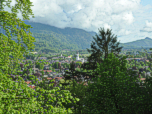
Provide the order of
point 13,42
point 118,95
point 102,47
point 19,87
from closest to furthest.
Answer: point 19,87
point 13,42
point 118,95
point 102,47

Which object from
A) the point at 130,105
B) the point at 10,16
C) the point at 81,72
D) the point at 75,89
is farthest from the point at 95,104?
the point at 81,72

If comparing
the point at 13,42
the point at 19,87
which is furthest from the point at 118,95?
the point at 13,42

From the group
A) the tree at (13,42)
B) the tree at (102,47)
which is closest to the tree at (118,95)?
the tree at (13,42)

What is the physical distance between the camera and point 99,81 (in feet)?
33.7

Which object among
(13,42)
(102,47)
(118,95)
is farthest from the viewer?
(102,47)

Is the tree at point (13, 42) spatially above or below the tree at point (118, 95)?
above

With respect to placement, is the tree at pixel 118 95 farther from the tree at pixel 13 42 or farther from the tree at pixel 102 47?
the tree at pixel 102 47

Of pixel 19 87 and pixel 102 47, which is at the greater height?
pixel 102 47

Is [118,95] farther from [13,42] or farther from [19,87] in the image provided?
[13,42]

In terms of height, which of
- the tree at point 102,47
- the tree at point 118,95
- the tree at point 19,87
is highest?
the tree at point 102,47

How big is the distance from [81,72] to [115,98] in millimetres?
10230

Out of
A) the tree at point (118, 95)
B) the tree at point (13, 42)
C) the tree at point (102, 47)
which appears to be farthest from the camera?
the tree at point (102, 47)

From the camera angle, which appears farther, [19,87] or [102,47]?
[102,47]

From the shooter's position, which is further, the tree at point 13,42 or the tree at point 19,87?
→ the tree at point 13,42
